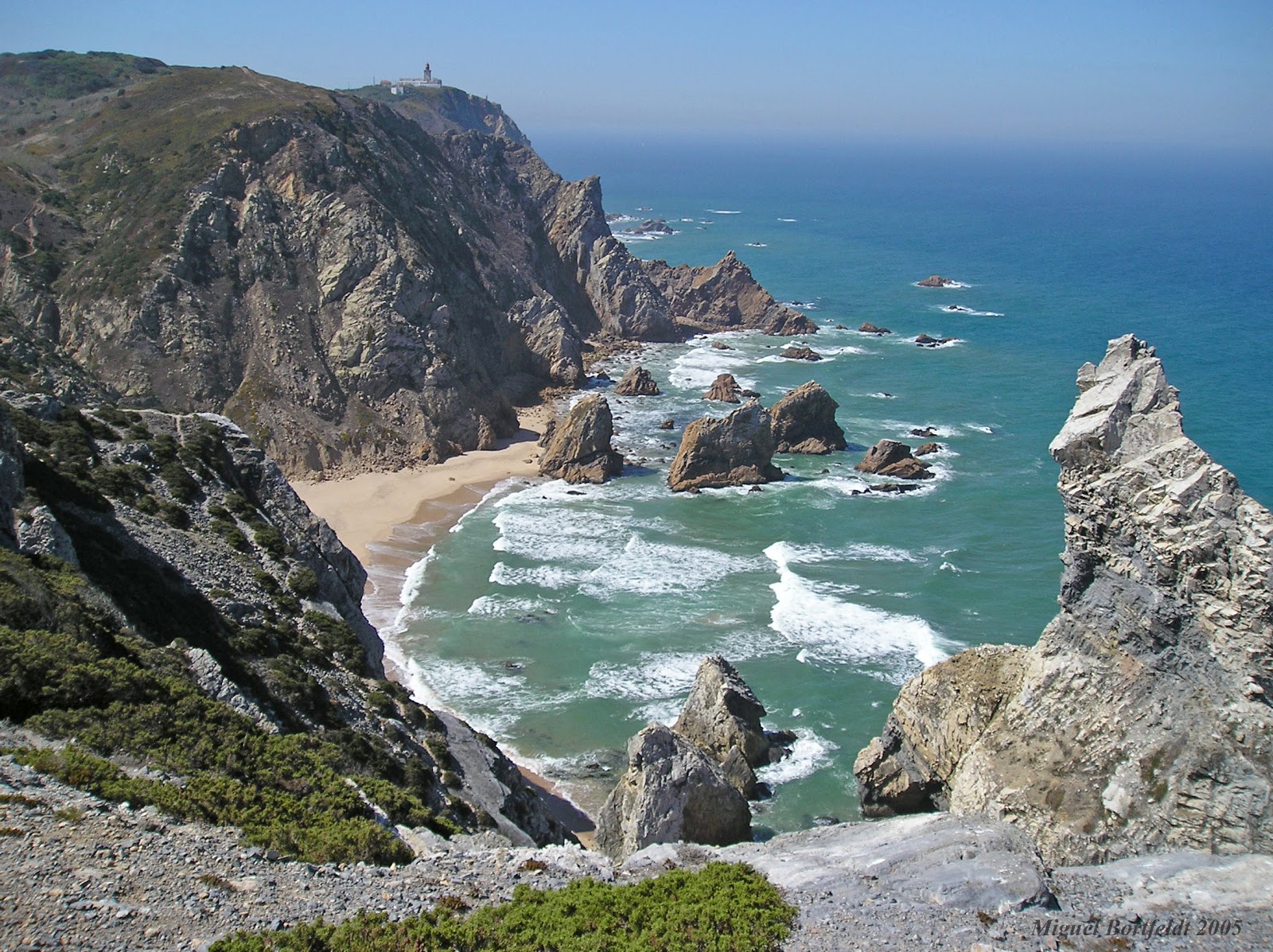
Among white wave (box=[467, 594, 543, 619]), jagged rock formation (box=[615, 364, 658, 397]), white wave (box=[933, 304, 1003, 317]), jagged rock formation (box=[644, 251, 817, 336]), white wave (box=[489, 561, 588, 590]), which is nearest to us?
white wave (box=[467, 594, 543, 619])

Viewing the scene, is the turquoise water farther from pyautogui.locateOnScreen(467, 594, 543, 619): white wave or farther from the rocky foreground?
the rocky foreground

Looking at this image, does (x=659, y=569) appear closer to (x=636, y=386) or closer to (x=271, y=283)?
(x=636, y=386)

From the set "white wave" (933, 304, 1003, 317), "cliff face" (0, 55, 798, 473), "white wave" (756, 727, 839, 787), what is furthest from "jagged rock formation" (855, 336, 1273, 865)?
"white wave" (933, 304, 1003, 317)

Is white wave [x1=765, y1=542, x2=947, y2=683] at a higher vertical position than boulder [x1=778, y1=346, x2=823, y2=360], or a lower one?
lower

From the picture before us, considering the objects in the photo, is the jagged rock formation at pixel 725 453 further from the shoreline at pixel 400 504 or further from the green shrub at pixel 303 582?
the green shrub at pixel 303 582

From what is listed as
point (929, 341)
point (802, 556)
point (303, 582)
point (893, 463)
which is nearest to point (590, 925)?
point (303, 582)

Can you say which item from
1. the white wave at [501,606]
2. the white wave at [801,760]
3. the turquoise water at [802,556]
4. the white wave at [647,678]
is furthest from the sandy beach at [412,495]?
Result: the white wave at [801,760]
